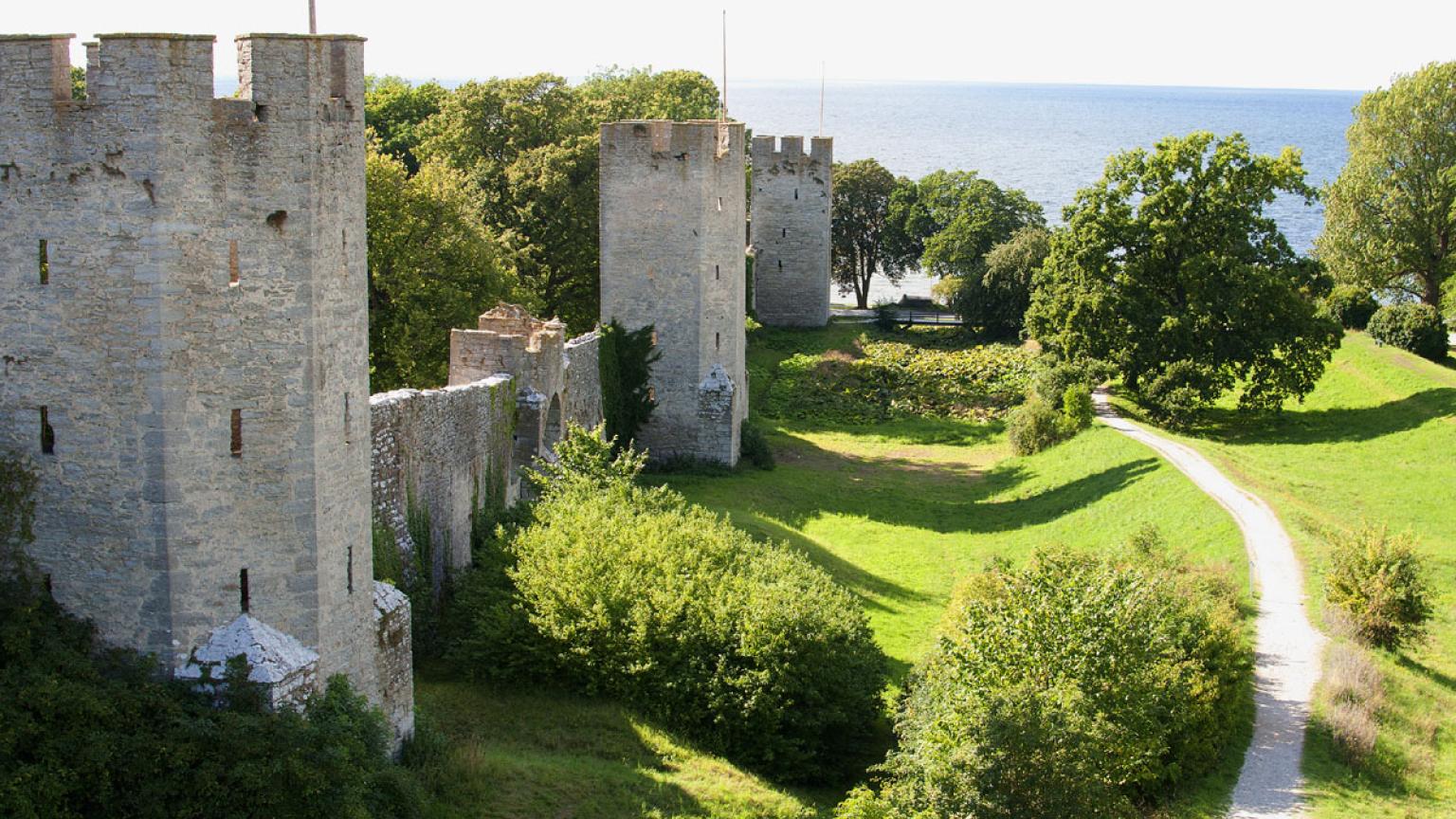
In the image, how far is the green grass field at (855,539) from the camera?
16344mm

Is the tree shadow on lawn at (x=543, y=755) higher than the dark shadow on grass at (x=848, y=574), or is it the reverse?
the tree shadow on lawn at (x=543, y=755)

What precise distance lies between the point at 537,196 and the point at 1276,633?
23.5 metres

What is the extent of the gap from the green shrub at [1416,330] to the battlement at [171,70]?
36.5 meters

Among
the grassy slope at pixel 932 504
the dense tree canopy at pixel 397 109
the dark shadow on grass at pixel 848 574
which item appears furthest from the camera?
the dense tree canopy at pixel 397 109

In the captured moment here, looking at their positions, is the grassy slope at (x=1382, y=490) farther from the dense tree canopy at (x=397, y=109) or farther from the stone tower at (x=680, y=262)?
the dense tree canopy at (x=397, y=109)

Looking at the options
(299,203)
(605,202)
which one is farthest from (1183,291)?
(299,203)

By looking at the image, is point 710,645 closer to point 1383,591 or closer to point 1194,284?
point 1383,591

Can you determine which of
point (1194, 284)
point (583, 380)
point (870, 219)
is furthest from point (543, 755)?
point (870, 219)

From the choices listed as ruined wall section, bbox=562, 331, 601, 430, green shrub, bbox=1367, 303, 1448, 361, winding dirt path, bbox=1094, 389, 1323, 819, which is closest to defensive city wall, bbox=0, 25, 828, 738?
winding dirt path, bbox=1094, 389, 1323, 819

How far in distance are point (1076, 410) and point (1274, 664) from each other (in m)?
16.8

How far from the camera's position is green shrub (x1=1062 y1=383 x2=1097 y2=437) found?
38.3m

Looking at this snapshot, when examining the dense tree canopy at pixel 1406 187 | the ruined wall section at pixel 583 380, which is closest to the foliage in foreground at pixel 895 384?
the dense tree canopy at pixel 1406 187

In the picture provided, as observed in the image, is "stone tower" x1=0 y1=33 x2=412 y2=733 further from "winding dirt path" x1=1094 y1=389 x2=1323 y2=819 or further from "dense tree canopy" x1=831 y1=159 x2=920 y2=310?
"dense tree canopy" x1=831 y1=159 x2=920 y2=310

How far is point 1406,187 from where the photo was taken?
47.5 meters
